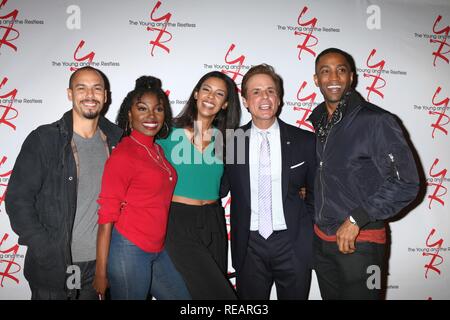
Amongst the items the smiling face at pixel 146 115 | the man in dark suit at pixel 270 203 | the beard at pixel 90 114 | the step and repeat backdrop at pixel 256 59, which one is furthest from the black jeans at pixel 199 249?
the step and repeat backdrop at pixel 256 59

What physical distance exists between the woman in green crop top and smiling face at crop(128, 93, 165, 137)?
24 centimetres

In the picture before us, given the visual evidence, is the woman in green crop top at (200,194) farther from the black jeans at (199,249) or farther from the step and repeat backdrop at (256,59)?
the step and repeat backdrop at (256,59)

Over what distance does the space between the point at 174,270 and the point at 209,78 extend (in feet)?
4.91

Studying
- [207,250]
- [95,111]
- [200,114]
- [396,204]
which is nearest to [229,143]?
[200,114]

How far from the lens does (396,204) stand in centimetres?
185

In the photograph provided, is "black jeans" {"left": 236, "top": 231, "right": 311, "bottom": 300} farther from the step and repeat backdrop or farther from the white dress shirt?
the step and repeat backdrop

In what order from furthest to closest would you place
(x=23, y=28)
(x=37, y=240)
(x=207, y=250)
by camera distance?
(x=23, y=28) → (x=207, y=250) → (x=37, y=240)

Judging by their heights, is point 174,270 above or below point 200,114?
below

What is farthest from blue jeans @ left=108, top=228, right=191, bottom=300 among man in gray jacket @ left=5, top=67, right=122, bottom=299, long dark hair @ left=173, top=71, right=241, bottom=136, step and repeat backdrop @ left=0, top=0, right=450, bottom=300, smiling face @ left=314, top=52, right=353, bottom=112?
smiling face @ left=314, top=52, right=353, bottom=112

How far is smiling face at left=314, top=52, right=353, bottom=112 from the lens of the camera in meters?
2.17

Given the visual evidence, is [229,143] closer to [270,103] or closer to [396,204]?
[270,103]

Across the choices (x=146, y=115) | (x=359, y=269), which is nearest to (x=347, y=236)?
(x=359, y=269)

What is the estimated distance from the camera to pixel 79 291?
206 cm

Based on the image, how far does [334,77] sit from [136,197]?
1.67m
